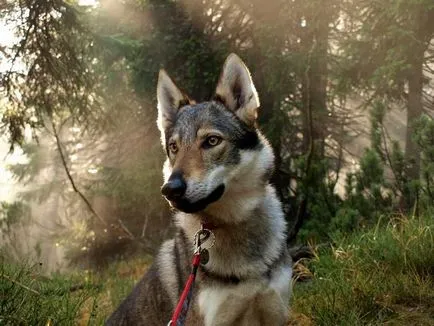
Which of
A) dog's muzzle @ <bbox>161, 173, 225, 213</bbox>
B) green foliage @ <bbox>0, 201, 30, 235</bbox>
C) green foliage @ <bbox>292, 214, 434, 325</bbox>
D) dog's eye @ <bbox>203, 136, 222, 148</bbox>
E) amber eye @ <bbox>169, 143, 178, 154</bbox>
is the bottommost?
green foliage @ <bbox>0, 201, 30, 235</bbox>

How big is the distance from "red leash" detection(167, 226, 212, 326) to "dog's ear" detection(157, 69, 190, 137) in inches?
45.5

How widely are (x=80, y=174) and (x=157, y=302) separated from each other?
40.3ft

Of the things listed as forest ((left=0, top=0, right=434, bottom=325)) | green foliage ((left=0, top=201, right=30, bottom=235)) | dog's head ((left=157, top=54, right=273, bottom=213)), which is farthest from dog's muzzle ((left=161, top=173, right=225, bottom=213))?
green foliage ((left=0, top=201, right=30, bottom=235))

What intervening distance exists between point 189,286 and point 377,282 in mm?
2351

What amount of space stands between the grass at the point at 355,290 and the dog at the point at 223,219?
28.3 inches

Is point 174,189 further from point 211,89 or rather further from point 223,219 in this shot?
point 211,89

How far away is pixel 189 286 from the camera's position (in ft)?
9.70

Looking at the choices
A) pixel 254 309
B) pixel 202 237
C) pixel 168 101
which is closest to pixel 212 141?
pixel 202 237

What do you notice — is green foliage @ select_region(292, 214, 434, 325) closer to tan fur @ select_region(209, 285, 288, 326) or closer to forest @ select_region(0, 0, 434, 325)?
forest @ select_region(0, 0, 434, 325)

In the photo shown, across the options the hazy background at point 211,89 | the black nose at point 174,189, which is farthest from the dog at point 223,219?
the hazy background at point 211,89

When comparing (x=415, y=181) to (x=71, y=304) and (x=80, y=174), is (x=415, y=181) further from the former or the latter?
(x=80, y=174)

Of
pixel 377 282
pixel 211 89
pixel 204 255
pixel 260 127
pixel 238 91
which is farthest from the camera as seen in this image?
pixel 211 89

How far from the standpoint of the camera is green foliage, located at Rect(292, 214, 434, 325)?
13.7 ft

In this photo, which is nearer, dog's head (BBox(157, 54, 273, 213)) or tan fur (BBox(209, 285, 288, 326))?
dog's head (BBox(157, 54, 273, 213))
